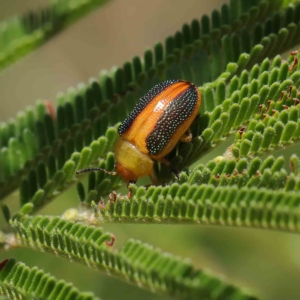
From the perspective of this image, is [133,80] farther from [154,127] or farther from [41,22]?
[41,22]

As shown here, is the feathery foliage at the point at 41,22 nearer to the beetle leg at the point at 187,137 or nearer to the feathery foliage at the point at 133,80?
the feathery foliage at the point at 133,80

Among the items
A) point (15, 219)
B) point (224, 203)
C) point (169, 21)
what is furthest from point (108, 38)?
point (224, 203)

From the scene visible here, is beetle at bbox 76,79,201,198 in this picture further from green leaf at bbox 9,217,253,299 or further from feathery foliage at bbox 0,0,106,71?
feathery foliage at bbox 0,0,106,71

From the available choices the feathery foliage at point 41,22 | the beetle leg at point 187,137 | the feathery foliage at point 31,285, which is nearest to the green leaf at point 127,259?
the feathery foliage at point 31,285

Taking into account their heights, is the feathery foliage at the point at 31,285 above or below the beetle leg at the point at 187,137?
below

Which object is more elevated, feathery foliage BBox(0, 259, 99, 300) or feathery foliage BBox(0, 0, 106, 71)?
feathery foliage BBox(0, 0, 106, 71)

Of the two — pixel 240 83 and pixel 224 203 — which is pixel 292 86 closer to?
pixel 240 83

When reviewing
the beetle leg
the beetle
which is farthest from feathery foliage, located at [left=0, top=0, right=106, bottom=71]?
the beetle leg

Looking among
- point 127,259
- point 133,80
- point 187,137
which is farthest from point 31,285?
point 133,80

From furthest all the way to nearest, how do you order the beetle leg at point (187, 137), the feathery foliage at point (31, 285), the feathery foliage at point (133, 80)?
the feathery foliage at point (133, 80)
the beetle leg at point (187, 137)
the feathery foliage at point (31, 285)
